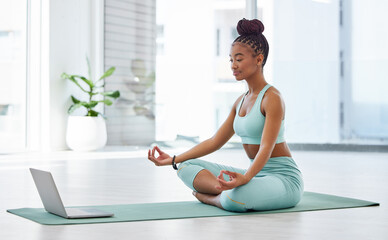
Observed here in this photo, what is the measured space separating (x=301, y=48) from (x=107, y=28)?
244cm

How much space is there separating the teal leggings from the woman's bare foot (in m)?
0.08

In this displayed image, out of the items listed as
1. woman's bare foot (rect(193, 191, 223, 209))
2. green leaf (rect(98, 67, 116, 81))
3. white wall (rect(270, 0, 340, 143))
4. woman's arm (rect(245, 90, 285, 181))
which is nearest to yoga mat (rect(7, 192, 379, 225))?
woman's bare foot (rect(193, 191, 223, 209))

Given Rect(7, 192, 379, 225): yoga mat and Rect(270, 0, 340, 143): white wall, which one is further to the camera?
Rect(270, 0, 340, 143): white wall

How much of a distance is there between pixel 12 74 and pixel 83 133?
102 cm

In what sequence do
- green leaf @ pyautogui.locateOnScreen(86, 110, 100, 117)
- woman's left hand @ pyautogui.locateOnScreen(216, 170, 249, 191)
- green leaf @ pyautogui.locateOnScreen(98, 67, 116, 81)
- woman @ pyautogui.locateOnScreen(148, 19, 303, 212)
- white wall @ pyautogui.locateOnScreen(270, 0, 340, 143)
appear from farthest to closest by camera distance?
green leaf @ pyautogui.locateOnScreen(98, 67, 116, 81) < white wall @ pyautogui.locateOnScreen(270, 0, 340, 143) < green leaf @ pyautogui.locateOnScreen(86, 110, 100, 117) < woman @ pyautogui.locateOnScreen(148, 19, 303, 212) < woman's left hand @ pyautogui.locateOnScreen(216, 170, 249, 191)

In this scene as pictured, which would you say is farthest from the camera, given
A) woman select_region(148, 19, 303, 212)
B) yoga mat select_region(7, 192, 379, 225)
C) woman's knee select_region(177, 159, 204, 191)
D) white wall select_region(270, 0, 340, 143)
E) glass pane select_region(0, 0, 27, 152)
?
white wall select_region(270, 0, 340, 143)

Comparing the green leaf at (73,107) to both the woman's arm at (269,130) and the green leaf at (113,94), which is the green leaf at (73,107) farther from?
the woman's arm at (269,130)

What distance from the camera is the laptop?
2549 millimetres

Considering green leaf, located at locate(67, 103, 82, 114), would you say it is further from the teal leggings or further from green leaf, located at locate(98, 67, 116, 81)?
the teal leggings

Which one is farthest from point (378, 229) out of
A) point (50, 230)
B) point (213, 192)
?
point (50, 230)

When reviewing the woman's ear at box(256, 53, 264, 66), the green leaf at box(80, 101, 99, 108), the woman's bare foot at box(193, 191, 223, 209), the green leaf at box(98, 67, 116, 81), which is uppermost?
the green leaf at box(98, 67, 116, 81)

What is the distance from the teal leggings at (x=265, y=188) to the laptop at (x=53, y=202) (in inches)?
19.3

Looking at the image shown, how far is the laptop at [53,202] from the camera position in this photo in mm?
2549

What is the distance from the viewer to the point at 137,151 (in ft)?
24.7
